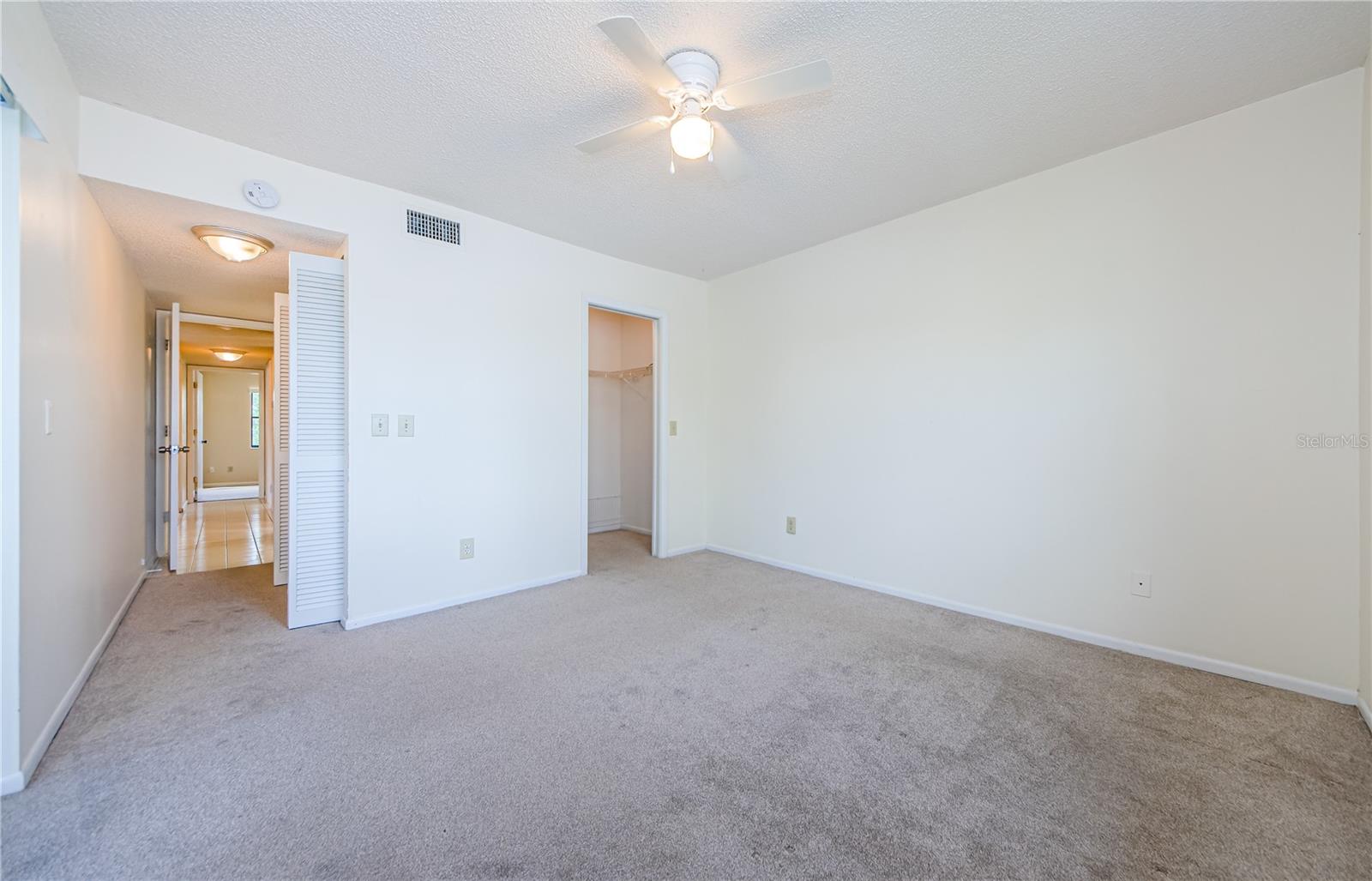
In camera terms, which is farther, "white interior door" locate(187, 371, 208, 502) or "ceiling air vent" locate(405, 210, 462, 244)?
"white interior door" locate(187, 371, 208, 502)

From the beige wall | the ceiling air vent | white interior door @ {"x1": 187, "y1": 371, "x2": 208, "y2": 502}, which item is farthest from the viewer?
the beige wall

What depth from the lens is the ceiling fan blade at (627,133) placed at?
2090mm

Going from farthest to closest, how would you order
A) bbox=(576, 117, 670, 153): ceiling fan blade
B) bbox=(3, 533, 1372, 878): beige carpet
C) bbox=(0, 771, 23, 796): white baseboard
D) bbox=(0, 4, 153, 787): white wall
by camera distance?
bbox=(576, 117, 670, 153): ceiling fan blade, bbox=(0, 4, 153, 787): white wall, bbox=(0, 771, 23, 796): white baseboard, bbox=(3, 533, 1372, 878): beige carpet

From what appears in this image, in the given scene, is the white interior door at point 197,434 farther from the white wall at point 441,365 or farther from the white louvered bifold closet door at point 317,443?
the white wall at point 441,365

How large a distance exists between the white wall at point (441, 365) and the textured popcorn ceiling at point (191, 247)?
0.13 meters

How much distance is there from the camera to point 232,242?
9.32 feet

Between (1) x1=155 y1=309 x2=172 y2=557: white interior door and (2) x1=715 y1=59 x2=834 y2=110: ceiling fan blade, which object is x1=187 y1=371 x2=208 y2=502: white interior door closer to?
(1) x1=155 y1=309 x2=172 y2=557: white interior door

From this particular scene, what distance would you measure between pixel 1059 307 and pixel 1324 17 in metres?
1.27

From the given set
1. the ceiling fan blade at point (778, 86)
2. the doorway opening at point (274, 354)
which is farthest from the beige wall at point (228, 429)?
the ceiling fan blade at point (778, 86)

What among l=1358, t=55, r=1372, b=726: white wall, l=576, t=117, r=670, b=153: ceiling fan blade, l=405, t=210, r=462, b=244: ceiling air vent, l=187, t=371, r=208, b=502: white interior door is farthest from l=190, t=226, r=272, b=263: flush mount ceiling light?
l=187, t=371, r=208, b=502: white interior door

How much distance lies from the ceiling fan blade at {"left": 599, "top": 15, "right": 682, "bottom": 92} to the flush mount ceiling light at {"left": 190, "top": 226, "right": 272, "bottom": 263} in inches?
97.6

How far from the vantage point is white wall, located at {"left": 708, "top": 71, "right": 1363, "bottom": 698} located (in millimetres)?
2150

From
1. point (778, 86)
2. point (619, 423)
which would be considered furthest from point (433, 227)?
point (619, 423)

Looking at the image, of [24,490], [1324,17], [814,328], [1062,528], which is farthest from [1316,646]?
[24,490]
